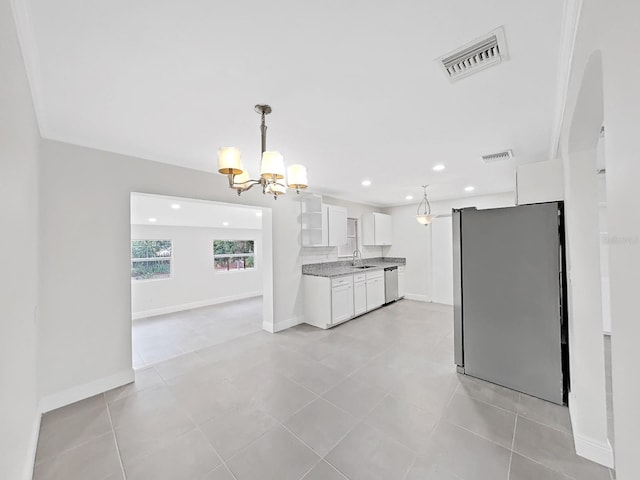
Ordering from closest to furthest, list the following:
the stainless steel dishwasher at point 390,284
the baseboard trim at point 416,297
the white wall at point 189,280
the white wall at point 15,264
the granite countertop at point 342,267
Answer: the white wall at point 15,264, the granite countertop at point 342,267, the white wall at point 189,280, the stainless steel dishwasher at point 390,284, the baseboard trim at point 416,297

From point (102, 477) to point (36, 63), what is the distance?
2599 millimetres

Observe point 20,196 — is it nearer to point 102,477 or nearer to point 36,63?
point 36,63

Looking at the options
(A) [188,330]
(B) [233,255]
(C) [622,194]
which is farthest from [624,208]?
(B) [233,255]

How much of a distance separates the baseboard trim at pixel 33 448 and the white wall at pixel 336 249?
3632 mm

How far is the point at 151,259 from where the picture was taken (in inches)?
242

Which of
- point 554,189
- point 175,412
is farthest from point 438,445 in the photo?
point 554,189

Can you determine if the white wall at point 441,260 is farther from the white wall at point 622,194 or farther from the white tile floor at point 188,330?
the white wall at point 622,194

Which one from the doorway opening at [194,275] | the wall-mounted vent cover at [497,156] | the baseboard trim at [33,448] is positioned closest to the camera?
the baseboard trim at [33,448]

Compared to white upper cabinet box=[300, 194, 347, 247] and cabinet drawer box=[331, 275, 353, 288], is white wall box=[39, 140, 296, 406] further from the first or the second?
cabinet drawer box=[331, 275, 353, 288]

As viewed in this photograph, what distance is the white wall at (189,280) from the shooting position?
5773 millimetres

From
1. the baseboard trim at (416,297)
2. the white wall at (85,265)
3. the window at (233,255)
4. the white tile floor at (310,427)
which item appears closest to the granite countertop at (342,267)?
the baseboard trim at (416,297)

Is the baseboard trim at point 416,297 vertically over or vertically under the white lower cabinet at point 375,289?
under

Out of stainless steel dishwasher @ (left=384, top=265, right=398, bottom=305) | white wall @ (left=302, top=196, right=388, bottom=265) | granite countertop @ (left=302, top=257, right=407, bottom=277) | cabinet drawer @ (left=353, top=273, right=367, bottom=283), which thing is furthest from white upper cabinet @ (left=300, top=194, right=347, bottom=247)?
stainless steel dishwasher @ (left=384, top=265, right=398, bottom=305)

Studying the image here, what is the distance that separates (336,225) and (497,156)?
2.91 meters
